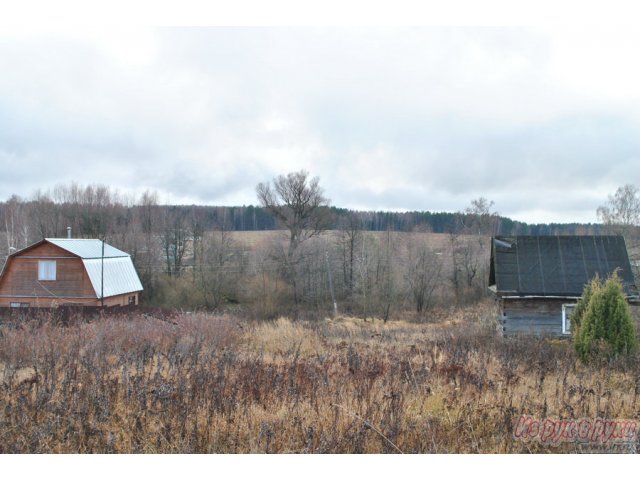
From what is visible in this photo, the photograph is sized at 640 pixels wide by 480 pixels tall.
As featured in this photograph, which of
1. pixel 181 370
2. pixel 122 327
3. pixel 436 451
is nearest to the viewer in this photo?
pixel 436 451

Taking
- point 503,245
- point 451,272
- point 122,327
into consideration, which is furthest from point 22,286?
point 451,272

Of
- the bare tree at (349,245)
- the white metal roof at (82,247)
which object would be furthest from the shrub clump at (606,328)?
the bare tree at (349,245)

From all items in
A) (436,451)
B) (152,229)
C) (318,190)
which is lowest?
(436,451)

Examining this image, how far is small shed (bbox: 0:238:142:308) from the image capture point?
1028 inches

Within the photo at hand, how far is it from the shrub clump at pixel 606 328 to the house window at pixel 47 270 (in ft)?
86.2

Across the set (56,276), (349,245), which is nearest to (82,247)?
(56,276)

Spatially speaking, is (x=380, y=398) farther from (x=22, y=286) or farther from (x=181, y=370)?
(x=22, y=286)

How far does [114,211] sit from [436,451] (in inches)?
1728

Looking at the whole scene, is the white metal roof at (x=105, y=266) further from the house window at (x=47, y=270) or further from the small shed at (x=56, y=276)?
the house window at (x=47, y=270)

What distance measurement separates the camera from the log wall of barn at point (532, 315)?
14.0m

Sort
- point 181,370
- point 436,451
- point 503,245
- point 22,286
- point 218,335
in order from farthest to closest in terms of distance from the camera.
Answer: point 22,286, point 503,245, point 218,335, point 181,370, point 436,451

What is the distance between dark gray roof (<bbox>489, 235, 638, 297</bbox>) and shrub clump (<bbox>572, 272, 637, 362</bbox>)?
16.3 feet

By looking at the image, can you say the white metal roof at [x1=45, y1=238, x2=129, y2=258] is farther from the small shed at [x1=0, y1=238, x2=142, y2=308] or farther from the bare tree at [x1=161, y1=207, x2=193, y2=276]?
the bare tree at [x1=161, y1=207, x2=193, y2=276]

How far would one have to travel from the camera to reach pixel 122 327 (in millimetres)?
10391
